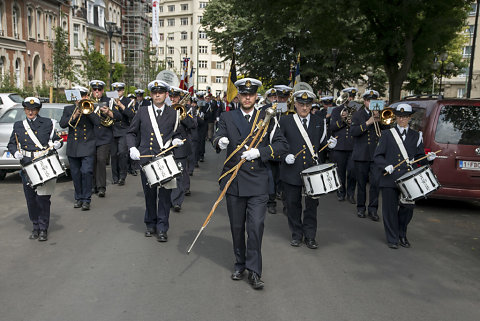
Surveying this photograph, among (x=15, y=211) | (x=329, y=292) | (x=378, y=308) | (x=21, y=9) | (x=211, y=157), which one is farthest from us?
(x=21, y=9)

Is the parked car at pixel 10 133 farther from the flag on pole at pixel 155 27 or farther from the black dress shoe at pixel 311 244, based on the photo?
the flag on pole at pixel 155 27

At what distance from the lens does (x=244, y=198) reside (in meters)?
5.58

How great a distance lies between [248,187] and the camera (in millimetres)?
5477

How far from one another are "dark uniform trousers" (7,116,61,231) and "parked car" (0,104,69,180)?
3.38 m

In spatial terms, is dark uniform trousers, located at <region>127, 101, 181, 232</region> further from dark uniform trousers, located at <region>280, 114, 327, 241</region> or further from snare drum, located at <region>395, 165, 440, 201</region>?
snare drum, located at <region>395, 165, 440, 201</region>

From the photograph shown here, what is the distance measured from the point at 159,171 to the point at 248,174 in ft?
5.29

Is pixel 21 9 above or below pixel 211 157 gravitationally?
above

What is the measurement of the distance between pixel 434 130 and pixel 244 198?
5.04 metres

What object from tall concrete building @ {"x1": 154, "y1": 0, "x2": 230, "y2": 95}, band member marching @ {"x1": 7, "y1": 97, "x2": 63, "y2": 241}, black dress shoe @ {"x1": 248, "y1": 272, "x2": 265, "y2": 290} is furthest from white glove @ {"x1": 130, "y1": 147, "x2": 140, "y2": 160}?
tall concrete building @ {"x1": 154, "y1": 0, "x2": 230, "y2": 95}

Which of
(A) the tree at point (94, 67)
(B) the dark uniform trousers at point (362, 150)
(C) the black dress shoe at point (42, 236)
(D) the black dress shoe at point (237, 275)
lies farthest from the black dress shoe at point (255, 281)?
(A) the tree at point (94, 67)

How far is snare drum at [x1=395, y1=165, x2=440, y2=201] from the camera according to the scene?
6.84m

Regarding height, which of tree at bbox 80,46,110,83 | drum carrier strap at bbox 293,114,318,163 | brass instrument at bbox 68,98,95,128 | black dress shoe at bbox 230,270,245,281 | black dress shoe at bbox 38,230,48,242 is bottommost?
black dress shoe at bbox 38,230,48,242

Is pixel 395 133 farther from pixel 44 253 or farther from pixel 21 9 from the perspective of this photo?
pixel 21 9

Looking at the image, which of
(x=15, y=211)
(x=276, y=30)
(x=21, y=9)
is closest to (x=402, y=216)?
(x=15, y=211)
